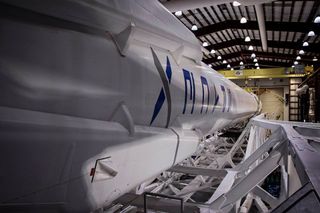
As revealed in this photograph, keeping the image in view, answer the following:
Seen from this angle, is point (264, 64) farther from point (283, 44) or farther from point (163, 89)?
point (163, 89)

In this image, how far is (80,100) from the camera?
82 centimetres

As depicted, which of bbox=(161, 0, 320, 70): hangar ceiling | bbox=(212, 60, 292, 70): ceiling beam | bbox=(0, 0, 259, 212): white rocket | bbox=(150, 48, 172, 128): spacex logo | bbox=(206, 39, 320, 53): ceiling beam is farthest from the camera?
bbox=(212, 60, 292, 70): ceiling beam

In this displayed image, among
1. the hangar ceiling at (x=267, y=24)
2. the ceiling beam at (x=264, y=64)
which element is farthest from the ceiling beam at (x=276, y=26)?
the ceiling beam at (x=264, y=64)

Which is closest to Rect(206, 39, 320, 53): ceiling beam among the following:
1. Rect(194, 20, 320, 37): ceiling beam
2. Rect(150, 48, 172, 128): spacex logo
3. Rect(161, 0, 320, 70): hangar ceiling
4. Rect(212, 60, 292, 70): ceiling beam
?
Rect(161, 0, 320, 70): hangar ceiling

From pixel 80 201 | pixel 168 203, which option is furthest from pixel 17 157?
pixel 168 203

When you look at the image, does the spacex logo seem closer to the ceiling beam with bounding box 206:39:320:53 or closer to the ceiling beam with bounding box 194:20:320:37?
the ceiling beam with bounding box 194:20:320:37

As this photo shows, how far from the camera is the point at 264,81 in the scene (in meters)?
18.0

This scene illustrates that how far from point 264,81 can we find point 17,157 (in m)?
18.9

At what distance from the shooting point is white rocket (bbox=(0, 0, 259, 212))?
0.65 metres

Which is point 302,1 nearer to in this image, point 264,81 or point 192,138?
point 192,138

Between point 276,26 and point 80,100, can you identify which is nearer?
point 80,100

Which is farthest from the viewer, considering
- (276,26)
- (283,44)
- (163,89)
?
(283,44)

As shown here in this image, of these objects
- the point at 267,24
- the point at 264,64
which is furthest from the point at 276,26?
the point at 264,64

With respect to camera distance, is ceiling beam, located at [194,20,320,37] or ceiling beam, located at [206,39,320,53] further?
ceiling beam, located at [206,39,320,53]
